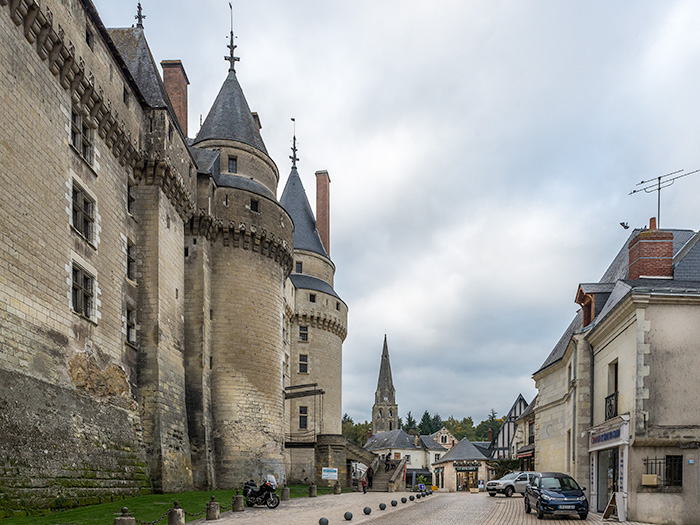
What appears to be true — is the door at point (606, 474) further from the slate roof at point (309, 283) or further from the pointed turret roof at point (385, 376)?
the pointed turret roof at point (385, 376)

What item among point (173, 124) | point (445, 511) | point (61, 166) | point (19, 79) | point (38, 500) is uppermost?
point (173, 124)

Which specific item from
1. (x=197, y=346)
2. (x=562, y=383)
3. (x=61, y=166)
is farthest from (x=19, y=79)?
(x=562, y=383)

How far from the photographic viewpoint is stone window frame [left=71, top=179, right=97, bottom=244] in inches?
Result: 750

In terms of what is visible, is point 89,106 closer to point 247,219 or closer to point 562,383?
point 247,219

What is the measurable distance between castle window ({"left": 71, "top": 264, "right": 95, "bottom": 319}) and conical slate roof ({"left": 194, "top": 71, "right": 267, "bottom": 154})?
15.4 m

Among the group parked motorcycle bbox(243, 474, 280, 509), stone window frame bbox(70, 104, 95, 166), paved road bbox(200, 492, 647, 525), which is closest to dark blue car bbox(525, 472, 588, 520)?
paved road bbox(200, 492, 647, 525)

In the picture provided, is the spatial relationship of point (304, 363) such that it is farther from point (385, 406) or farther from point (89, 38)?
point (385, 406)

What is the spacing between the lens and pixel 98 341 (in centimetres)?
1973

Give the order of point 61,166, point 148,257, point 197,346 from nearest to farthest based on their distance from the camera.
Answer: point 61,166
point 148,257
point 197,346

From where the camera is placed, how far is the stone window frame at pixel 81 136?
764 inches

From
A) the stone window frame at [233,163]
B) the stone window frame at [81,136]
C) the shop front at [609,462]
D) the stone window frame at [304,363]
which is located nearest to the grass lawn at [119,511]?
the stone window frame at [81,136]

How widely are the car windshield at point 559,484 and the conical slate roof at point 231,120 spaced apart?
21.6 meters

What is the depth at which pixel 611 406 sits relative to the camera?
1906cm

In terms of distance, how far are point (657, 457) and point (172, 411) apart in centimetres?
1537
